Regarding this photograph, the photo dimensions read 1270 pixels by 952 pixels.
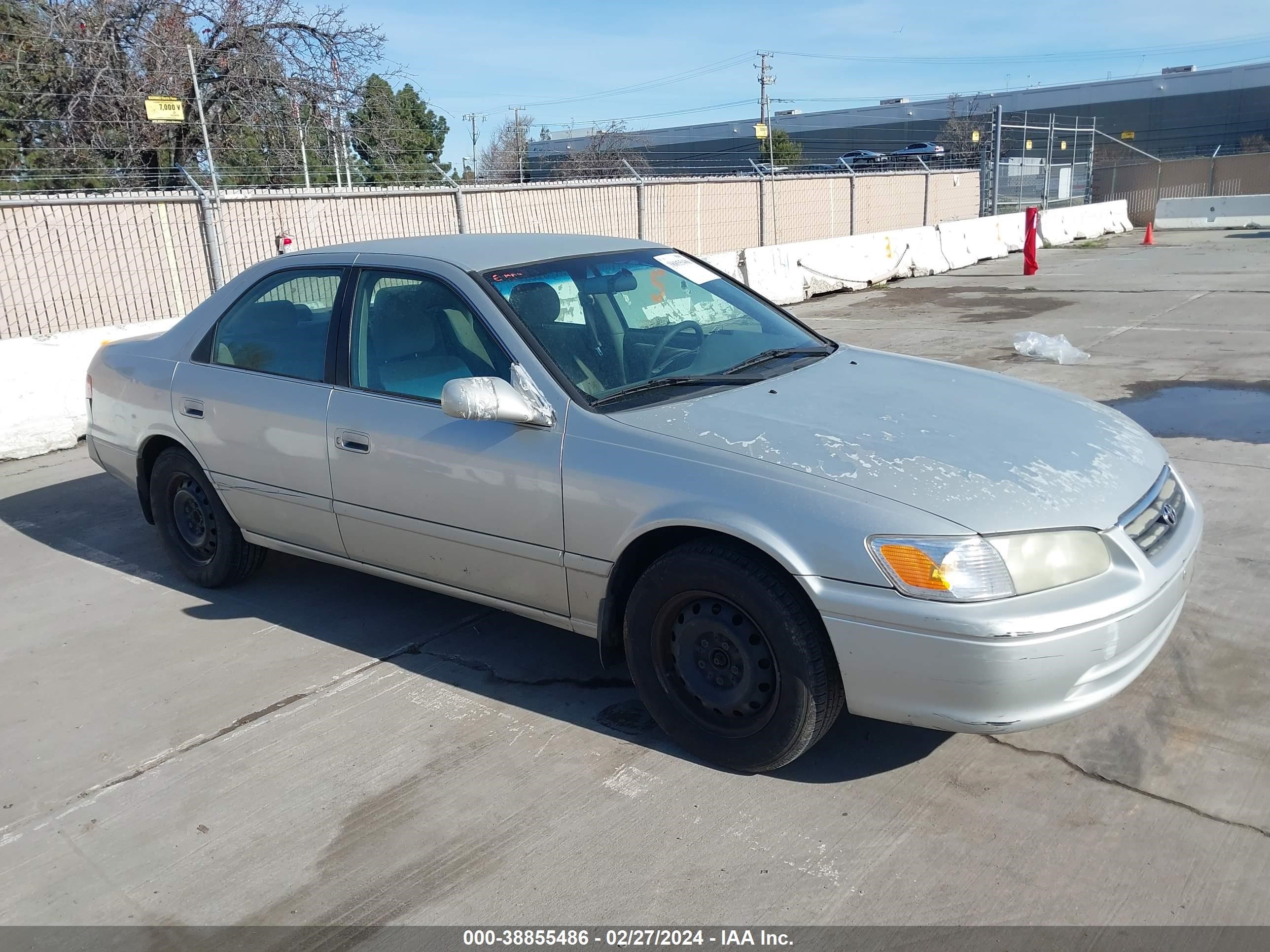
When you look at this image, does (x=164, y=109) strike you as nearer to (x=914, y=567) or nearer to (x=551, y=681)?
(x=551, y=681)

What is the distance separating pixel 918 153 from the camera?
35344 millimetres

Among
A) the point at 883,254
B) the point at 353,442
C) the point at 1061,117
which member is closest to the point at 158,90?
the point at 883,254

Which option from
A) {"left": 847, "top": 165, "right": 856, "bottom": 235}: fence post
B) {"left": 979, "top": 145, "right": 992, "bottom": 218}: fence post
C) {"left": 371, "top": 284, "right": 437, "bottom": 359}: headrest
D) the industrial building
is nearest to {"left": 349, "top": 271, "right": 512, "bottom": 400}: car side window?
{"left": 371, "top": 284, "right": 437, "bottom": 359}: headrest

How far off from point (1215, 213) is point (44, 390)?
90.8 feet

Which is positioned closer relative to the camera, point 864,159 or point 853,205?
point 853,205

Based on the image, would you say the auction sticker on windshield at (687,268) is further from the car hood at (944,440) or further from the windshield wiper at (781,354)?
the car hood at (944,440)

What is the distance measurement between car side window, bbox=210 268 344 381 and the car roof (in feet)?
0.54

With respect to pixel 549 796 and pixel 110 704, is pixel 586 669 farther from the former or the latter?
pixel 110 704

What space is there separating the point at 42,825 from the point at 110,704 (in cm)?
82

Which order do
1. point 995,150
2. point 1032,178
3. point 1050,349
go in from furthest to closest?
point 1032,178, point 995,150, point 1050,349

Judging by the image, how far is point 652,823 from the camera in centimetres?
314

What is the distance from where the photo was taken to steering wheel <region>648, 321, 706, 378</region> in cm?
389

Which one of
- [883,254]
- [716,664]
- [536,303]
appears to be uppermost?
[536,303]

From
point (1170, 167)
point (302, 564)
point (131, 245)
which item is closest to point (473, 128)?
point (1170, 167)
